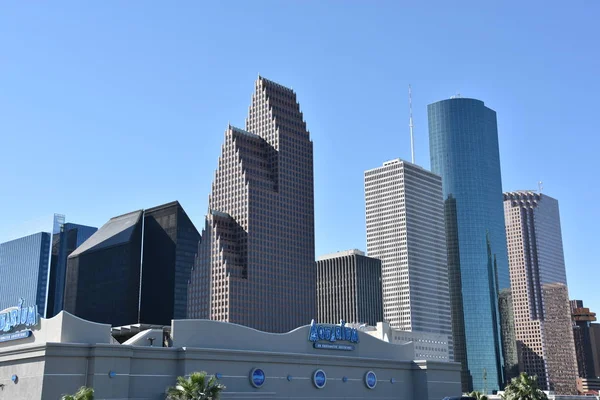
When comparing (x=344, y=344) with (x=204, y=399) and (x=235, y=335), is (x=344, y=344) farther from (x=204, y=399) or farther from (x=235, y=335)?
(x=204, y=399)

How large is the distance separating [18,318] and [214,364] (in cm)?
2810

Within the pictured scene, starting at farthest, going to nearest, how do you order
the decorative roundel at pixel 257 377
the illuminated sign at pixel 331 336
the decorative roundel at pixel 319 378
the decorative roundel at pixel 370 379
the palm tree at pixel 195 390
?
the decorative roundel at pixel 370 379, the illuminated sign at pixel 331 336, the decorative roundel at pixel 319 378, the decorative roundel at pixel 257 377, the palm tree at pixel 195 390

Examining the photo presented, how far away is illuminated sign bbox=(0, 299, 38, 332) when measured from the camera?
97.9 m

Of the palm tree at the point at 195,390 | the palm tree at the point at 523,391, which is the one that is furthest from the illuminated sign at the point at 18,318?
the palm tree at the point at 523,391

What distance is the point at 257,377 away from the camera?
104562mm

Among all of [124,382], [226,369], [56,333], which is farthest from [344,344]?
[56,333]

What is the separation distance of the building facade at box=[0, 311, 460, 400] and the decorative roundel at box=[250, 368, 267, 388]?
0.47 feet

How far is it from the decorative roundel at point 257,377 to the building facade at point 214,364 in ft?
0.47

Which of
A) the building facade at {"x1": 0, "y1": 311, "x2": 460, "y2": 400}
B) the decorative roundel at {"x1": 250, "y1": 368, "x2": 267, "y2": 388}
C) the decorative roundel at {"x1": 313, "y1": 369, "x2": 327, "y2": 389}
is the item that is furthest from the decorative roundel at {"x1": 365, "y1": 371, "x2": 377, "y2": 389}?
the decorative roundel at {"x1": 250, "y1": 368, "x2": 267, "y2": 388}

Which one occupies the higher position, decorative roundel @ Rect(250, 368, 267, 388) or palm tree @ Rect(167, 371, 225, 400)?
decorative roundel @ Rect(250, 368, 267, 388)

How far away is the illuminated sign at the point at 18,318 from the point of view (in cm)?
9793

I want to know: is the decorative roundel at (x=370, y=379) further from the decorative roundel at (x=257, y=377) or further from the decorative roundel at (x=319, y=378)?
the decorative roundel at (x=257, y=377)

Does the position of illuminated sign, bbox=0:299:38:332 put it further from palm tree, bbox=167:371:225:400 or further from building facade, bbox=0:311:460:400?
palm tree, bbox=167:371:225:400

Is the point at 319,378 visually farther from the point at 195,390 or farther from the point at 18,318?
the point at 18,318
